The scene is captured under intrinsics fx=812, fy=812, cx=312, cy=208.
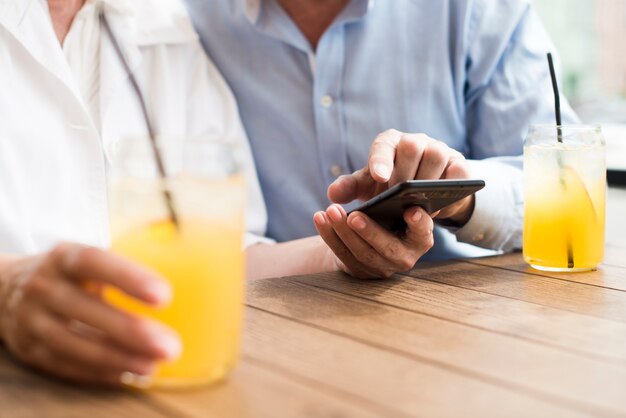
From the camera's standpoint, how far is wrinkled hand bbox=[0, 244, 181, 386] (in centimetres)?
63

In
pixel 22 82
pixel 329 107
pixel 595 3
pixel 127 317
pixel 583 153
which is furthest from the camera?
pixel 595 3

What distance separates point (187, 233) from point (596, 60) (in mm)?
2423

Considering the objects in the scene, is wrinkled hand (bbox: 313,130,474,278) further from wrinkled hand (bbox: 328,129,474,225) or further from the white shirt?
the white shirt

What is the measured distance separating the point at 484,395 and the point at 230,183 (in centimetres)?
28

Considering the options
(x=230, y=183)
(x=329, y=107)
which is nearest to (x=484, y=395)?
(x=230, y=183)

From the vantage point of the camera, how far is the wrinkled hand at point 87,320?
633mm

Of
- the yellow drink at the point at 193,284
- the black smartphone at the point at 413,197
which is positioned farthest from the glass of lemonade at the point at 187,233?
the black smartphone at the point at 413,197

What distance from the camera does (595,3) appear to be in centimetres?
271

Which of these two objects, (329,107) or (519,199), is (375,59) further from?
(519,199)

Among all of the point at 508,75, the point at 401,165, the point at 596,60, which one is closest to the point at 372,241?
the point at 401,165

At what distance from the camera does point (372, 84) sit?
163 centimetres

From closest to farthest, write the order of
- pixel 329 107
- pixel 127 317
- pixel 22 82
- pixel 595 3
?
pixel 127 317, pixel 22 82, pixel 329 107, pixel 595 3

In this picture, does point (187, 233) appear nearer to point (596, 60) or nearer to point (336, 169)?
point (336, 169)

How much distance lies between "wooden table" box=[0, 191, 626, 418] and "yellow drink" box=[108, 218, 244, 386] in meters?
0.03
